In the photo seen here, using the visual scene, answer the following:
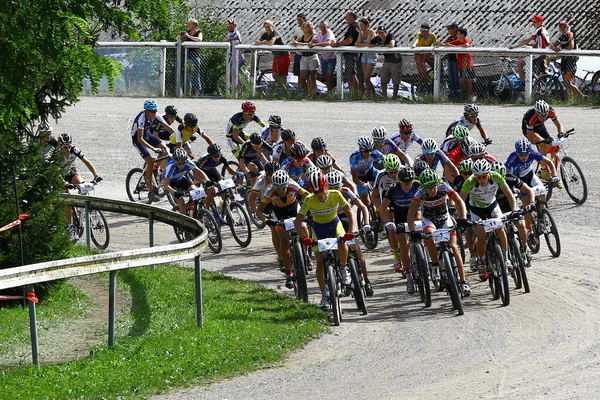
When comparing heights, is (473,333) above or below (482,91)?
below

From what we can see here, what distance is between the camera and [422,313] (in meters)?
15.2

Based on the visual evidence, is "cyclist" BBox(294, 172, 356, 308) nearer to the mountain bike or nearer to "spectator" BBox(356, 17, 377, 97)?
the mountain bike

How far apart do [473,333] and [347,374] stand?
7.44 ft

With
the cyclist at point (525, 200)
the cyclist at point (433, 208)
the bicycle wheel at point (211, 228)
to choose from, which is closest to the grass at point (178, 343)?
the cyclist at point (433, 208)

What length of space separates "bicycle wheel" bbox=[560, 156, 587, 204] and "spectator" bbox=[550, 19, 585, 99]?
246 inches

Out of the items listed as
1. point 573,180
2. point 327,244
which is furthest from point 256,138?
point 327,244

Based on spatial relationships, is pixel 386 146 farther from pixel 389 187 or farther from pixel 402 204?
pixel 402 204

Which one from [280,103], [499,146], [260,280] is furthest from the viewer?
[280,103]

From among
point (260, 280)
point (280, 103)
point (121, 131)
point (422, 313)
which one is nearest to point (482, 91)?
point (280, 103)

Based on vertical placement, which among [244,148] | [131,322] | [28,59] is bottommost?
[131,322]

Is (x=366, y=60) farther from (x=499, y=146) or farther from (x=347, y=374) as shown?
(x=347, y=374)

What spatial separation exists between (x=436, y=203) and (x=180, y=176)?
20.1 feet

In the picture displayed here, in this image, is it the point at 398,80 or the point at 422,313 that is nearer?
the point at 422,313

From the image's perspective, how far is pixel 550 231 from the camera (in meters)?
18.1
